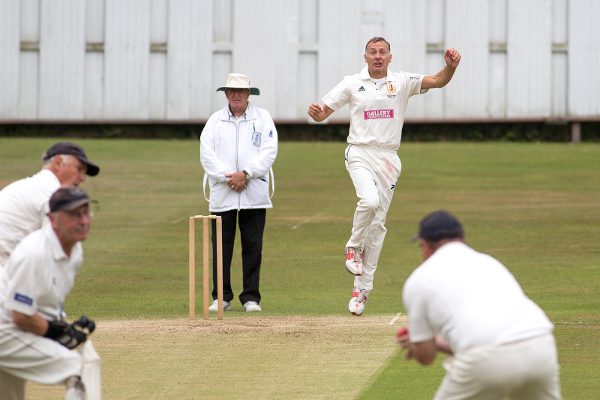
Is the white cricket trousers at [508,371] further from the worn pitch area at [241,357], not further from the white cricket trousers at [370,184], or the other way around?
the white cricket trousers at [370,184]

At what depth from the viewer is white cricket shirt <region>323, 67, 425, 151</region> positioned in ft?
38.2

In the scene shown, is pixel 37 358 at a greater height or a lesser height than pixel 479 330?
lesser

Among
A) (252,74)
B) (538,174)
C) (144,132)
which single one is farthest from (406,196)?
(144,132)

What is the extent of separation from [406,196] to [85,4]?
1026cm

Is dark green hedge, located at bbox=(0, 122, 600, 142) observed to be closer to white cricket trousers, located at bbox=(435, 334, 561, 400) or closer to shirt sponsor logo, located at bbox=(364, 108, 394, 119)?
shirt sponsor logo, located at bbox=(364, 108, 394, 119)

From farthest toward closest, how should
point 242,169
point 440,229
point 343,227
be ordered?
point 343,227
point 242,169
point 440,229

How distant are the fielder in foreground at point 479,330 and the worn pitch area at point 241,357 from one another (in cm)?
242

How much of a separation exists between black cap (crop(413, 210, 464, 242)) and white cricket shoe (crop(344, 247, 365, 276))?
5.04m

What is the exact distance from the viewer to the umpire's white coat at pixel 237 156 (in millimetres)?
12695

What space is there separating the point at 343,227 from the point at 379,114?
832 cm

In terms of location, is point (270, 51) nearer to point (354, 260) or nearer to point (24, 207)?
point (354, 260)

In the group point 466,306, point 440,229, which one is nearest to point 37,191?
point 440,229

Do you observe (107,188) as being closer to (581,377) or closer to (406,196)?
(406,196)

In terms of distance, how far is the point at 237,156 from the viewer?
12.8 meters
